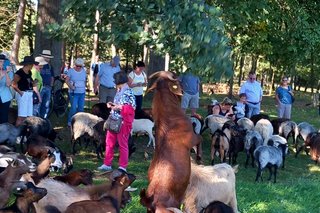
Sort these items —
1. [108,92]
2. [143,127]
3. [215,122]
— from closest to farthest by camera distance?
1. [143,127]
2. [215,122]
3. [108,92]

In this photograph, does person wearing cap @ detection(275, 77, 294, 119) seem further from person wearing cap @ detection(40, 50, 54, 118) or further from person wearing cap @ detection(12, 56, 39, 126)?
person wearing cap @ detection(12, 56, 39, 126)

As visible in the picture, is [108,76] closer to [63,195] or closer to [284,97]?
[284,97]

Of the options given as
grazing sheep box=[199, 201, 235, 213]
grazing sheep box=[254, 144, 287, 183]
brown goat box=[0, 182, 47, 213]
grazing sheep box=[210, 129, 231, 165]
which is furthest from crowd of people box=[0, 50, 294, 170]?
brown goat box=[0, 182, 47, 213]

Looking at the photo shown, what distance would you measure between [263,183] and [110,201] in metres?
5.24

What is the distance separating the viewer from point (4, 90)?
1034 centimetres

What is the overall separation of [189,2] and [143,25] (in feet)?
1.50

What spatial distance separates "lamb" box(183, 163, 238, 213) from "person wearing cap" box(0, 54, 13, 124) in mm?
5068

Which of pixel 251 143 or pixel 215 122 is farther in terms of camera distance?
pixel 215 122

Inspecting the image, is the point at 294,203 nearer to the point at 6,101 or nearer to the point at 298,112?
the point at 6,101

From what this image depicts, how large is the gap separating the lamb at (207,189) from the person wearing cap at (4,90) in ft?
16.6

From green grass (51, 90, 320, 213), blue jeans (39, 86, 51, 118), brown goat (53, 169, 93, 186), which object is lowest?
green grass (51, 90, 320, 213)

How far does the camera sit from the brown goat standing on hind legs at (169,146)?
3.14 m

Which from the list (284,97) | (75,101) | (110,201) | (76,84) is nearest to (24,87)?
(76,84)

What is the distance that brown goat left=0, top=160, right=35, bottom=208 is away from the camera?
5.88 metres
